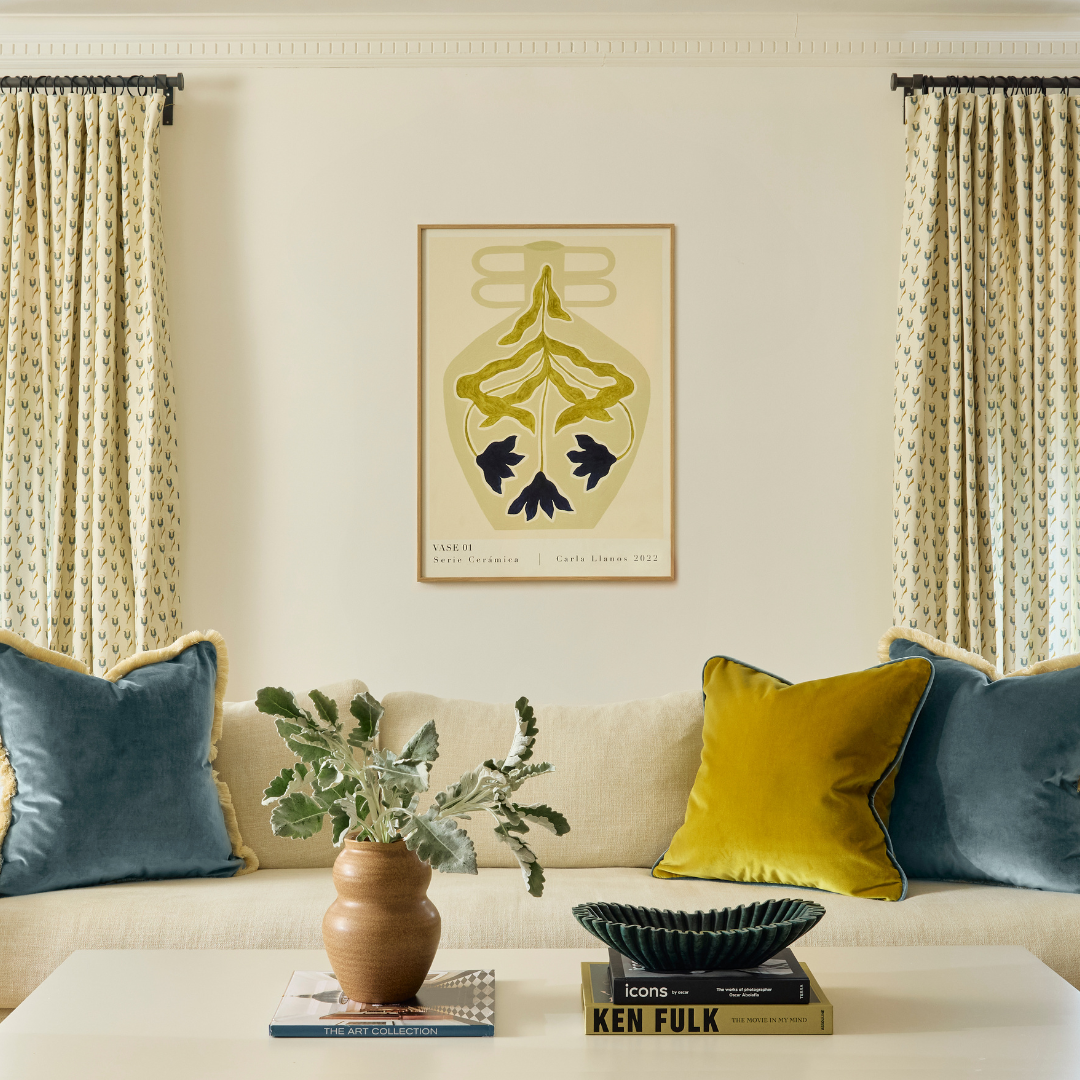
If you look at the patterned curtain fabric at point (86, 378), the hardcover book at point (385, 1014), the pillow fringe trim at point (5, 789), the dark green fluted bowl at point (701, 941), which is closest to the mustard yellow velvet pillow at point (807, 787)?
the dark green fluted bowl at point (701, 941)

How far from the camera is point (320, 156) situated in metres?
3.16

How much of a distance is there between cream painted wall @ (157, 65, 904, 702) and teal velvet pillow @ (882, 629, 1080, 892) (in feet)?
3.45

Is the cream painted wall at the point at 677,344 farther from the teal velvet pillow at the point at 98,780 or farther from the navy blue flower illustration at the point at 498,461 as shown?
the teal velvet pillow at the point at 98,780

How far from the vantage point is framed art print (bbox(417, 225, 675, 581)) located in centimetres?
312

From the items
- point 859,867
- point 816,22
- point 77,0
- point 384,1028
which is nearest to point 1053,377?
point 816,22

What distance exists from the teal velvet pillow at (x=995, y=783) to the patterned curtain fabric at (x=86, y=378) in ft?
7.01

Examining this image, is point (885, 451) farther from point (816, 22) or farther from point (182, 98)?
point (182, 98)

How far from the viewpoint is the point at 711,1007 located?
118 centimetres

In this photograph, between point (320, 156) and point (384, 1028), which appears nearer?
point (384, 1028)

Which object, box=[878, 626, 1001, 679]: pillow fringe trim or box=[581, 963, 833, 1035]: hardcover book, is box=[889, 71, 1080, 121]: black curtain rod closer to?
box=[878, 626, 1001, 679]: pillow fringe trim

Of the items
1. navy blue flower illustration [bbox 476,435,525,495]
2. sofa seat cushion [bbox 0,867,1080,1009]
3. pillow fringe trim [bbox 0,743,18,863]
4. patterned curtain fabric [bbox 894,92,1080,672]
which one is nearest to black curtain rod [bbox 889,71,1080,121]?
patterned curtain fabric [bbox 894,92,1080,672]

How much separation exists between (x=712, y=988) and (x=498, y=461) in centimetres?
212

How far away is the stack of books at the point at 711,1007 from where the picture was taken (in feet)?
3.85

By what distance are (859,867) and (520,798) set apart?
0.72 m
